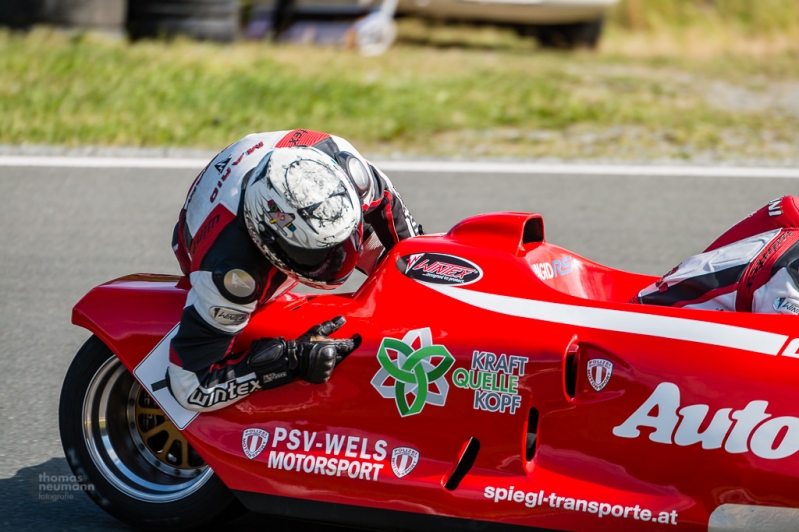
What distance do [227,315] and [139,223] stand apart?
3875mm

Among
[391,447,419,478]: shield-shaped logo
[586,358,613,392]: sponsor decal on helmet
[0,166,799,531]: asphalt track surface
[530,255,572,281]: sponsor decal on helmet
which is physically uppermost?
[530,255,572,281]: sponsor decal on helmet

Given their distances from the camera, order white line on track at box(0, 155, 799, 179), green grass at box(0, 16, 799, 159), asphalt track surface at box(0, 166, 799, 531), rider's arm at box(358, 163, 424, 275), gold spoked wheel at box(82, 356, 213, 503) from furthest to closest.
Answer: green grass at box(0, 16, 799, 159) < white line on track at box(0, 155, 799, 179) < asphalt track surface at box(0, 166, 799, 531) < rider's arm at box(358, 163, 424, 275) < gold spoked wheel at box(82, 356, 213, 503)

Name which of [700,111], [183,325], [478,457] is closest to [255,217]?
[183,325]

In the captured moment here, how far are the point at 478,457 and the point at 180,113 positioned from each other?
661 cm

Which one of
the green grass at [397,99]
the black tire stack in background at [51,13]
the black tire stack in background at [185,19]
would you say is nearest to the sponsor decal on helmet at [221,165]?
the green grass at [397,99]

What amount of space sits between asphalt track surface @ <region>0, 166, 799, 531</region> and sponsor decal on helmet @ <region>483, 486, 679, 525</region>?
6.27 feet

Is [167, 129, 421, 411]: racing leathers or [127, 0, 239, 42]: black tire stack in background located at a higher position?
[167, 129, 421, 411]: racing leathers

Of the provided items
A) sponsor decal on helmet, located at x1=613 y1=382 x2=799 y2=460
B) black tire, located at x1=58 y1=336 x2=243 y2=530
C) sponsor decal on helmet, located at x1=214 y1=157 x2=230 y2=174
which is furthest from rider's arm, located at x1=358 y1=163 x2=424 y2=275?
sponsor decal on helmet, located at x1=613 y1=382 x2=799 y2=460

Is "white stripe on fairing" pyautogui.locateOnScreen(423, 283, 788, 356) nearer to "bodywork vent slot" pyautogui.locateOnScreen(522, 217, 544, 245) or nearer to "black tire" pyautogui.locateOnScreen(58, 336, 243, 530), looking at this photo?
"bodywork vent slot" pyautogui.locateOnScreen(522, 217, 544, 245)

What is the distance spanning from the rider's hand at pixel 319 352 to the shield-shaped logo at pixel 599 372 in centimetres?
70

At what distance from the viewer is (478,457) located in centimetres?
309

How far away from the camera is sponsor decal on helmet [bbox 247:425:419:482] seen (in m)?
3.16

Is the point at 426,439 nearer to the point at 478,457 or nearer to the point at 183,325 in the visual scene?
the point at 478,457

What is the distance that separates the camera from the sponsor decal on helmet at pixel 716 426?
111 inches
